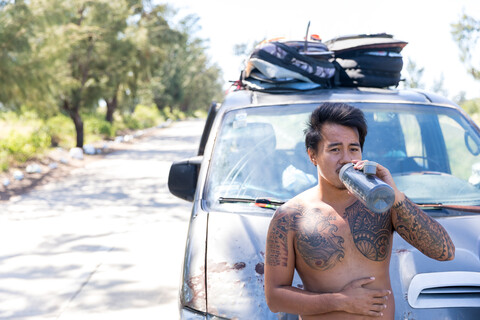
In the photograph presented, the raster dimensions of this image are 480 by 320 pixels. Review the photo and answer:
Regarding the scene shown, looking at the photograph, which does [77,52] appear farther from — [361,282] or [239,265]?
[361,282]

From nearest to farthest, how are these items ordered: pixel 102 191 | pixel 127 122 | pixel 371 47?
pixel 371 47
pixel 102 191
pixel 127 122

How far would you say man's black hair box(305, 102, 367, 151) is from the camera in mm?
1999

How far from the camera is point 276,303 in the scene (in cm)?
195

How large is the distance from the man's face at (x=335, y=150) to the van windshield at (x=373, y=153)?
1272mm

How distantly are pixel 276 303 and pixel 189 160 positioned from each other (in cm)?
198

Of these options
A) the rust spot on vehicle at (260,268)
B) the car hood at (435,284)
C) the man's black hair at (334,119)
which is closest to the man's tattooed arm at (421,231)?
the man's black hair at (334,119)

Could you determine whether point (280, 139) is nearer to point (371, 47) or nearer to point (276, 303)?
point (371, 47)

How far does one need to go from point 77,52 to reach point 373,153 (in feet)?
58.6

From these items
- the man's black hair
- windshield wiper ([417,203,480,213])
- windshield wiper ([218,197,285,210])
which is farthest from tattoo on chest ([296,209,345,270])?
windshield wiper ([417,203,480,213])

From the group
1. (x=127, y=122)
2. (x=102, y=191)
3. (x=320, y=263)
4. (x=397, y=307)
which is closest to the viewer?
(x=320, y=263)

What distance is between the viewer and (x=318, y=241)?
1944 mm

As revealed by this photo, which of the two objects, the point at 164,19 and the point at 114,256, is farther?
the point at 164,19

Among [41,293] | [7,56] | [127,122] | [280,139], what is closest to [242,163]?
[280,139]

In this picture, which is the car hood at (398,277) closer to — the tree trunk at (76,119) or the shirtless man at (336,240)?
the shirtless man at (336,240)
